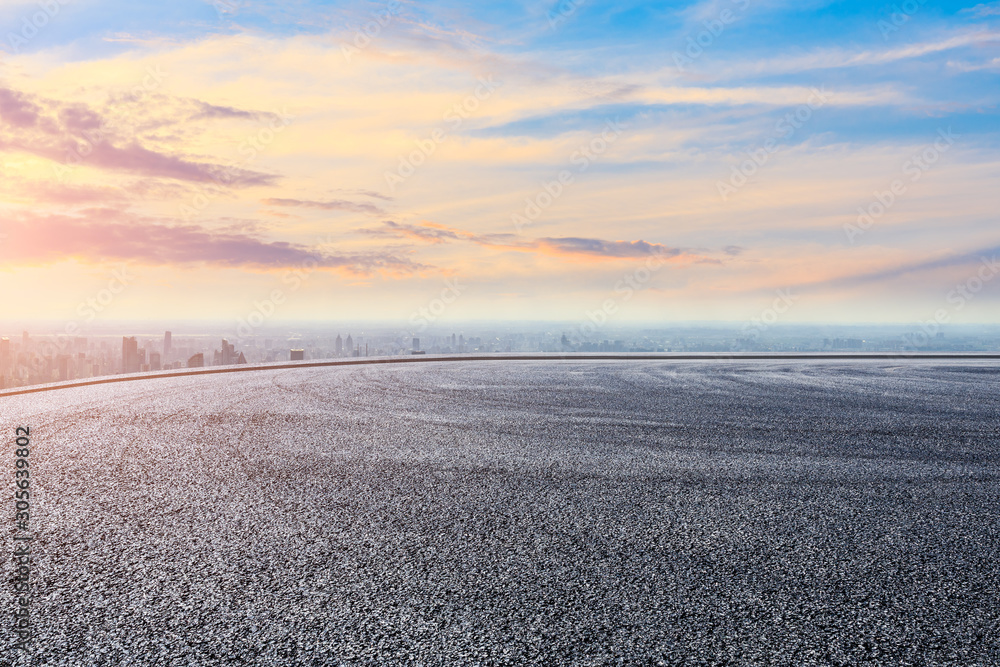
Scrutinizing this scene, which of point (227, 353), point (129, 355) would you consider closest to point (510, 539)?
point (227, 353)

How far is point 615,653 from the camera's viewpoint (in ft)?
11.6

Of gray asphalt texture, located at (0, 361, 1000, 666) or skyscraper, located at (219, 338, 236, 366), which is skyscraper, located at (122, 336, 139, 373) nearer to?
skyscraper, located at (219, 338, 236, 366)

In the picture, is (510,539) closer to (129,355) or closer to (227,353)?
(227,353)

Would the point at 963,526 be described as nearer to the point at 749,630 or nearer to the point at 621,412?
the point at 749,630

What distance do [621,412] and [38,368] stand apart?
1504 cm

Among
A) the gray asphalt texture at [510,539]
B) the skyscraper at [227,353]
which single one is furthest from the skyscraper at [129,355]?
the gray asphalt texture at [510,539]

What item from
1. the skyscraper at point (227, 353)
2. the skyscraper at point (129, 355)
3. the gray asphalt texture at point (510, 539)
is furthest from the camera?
the skyscraper at point (227, 353)

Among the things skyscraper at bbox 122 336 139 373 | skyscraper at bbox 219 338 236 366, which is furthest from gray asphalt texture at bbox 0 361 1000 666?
skyscraper at bbox 122 336 139 373

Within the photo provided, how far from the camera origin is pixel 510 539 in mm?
5316

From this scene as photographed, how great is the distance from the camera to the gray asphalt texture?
12.2 ft

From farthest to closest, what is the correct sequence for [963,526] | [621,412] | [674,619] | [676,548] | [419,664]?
[621,412] → [963,526] → [676,548] → [674,619] → [419,664]

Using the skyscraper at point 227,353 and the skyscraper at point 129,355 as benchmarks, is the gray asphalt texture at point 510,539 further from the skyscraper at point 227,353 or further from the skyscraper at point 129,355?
the skyscraper at point 129,355

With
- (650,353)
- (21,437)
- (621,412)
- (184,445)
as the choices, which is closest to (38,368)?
(21,437)

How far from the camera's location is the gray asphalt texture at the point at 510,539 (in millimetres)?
3713
